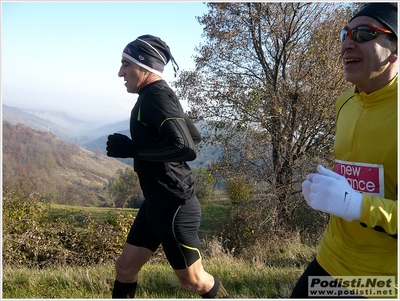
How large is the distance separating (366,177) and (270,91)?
1167 cm

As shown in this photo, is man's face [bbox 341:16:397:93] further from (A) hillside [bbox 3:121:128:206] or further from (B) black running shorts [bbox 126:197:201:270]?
(A) hillside [bbox 3:121:128:206]

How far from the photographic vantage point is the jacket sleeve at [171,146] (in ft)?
7.84

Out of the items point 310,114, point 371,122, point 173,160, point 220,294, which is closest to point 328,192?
point 371,122

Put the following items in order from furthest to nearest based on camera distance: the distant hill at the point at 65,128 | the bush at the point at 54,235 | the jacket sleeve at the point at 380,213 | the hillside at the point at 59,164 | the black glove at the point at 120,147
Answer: the distant hill at the point at 65,128 < the hillside at the point at 59,164 < the bush at the point at 54,235 < the black glove at the point at 120,147 < the jacket sleeve at the point at 380,213

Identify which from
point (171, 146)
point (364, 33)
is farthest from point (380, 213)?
point (171, 146)

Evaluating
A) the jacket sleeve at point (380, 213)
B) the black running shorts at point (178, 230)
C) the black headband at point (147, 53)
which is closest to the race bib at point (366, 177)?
the jacket sleeve at point (380, 213)

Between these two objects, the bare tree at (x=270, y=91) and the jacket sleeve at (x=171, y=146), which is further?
the bare tree at (x=270, y=91)

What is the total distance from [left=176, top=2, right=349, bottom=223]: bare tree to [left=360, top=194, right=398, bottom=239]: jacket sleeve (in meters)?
11.1

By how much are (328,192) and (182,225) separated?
121cm

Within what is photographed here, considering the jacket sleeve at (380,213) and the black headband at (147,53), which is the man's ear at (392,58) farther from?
the black headband at (147,53)

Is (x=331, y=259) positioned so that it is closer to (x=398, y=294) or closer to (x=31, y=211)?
(x=398, y=294)

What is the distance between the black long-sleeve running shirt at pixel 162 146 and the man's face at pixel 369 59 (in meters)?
1.06

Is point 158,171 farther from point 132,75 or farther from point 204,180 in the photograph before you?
point 204,180

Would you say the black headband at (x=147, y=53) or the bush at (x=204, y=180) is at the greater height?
the black headband at (x=147, y=53)
